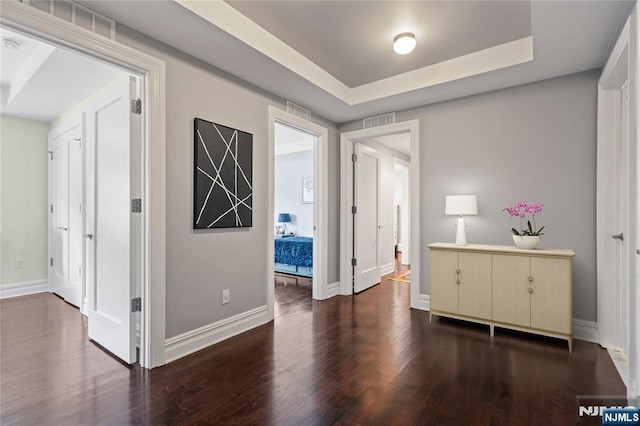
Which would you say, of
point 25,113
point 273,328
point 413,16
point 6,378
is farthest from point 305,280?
point 25,113

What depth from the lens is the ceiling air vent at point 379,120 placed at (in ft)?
12.8

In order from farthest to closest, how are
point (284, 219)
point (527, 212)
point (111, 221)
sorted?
point (284, 219) < point (527, 212) < point (111, 221)

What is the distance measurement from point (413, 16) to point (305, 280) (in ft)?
13.0

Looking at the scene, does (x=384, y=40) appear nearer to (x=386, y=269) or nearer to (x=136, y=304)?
(x=136, y=304)

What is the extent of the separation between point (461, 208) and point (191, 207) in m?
2.52

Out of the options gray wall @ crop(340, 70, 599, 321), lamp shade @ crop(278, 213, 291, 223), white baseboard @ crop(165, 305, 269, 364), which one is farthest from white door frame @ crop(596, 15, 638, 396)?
lamp shade @ crop(278, 213, 291, 223)

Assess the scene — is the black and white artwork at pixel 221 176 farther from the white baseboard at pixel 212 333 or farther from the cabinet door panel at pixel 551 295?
the cabinet door panel at pixel 551 295

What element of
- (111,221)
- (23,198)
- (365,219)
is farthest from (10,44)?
(365,219)

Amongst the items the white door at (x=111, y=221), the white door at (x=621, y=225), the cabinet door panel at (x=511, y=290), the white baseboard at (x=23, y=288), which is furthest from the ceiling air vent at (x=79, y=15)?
the white baseboard at (x=23, y=288)

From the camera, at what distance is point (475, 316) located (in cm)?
299

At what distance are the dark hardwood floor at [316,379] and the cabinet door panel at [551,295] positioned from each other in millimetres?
199

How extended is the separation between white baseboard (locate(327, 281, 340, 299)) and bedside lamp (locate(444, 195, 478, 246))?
5.79 ft

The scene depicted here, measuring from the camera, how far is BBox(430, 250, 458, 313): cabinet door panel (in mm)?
3121

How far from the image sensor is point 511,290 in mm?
2801
